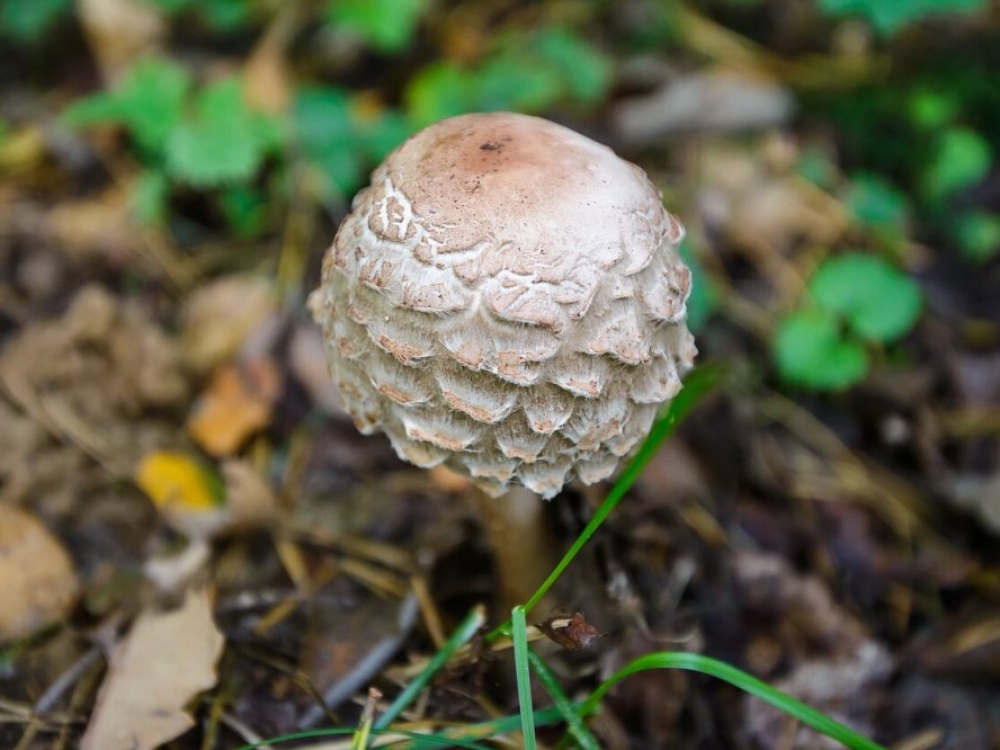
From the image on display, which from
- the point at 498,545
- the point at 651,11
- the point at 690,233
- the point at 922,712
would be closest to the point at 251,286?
the point at 498,545

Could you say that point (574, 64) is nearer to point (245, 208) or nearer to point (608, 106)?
point (608, 106)

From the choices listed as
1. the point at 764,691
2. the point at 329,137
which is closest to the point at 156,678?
the point at 764,691

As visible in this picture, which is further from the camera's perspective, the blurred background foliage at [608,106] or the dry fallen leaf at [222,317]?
the blurred background foliage at [608,106]

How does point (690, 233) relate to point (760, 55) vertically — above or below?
below

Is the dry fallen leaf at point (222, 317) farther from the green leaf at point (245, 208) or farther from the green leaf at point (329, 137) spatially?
the green leaf at point (329, 137)

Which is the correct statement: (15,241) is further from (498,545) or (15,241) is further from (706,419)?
(706,419)

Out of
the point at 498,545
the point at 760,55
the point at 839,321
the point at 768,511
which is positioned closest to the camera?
the point at 498,545

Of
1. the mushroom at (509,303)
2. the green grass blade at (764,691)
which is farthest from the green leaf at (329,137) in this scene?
the green grass blade at (764,691)
